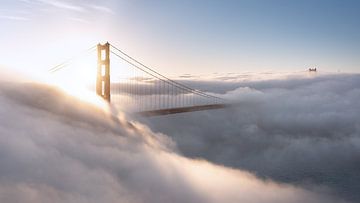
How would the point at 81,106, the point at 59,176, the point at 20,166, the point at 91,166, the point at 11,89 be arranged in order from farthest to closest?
the point at 81,106 < the point at 11,89 < the point at 91,166 < the point at 59,176 < the point at 20,166

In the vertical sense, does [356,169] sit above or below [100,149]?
below

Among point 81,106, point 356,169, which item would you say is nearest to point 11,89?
point 81,106

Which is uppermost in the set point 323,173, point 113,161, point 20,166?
point 20,166

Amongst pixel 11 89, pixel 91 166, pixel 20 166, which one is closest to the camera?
pixel 20 166

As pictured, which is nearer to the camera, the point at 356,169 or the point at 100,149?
the point at 100,149

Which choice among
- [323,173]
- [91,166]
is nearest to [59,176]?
[91,166]

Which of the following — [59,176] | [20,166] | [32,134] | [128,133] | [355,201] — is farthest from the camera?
[355,201]

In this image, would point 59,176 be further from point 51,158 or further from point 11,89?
point 11,89

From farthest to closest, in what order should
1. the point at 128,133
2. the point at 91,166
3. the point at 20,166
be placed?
the point at 128,133
the point at 91,166
the point at 20,166

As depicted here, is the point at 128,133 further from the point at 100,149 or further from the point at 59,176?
the point at 59,176
